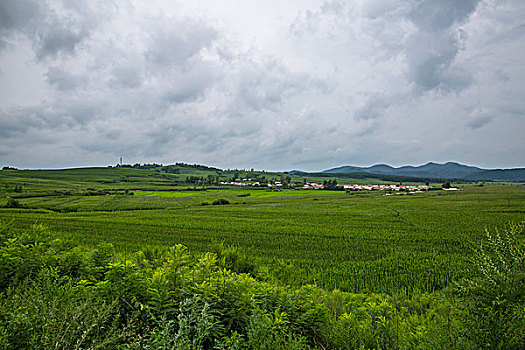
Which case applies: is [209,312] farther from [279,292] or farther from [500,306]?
[500,306]

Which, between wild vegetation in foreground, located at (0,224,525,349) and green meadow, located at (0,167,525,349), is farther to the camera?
green meadow, located at (0,167,525,349)

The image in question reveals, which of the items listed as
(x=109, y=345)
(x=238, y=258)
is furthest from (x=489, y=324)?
(x=238, y=258)

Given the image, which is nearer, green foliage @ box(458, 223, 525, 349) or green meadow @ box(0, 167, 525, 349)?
green foliage @ box(458, 223, 525, 349)

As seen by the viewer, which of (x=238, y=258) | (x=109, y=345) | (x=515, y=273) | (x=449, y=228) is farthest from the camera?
(x=449, y=228)

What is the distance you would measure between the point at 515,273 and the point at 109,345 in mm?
6064

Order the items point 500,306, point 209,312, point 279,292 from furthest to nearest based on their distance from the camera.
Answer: point 279,292, point 209,312, point 500,306

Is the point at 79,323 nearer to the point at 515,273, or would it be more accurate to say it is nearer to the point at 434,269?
the point at 515,273

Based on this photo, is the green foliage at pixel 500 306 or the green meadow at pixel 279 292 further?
the green meadow at pixel 279 292

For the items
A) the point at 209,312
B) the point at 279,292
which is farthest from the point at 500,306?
the point at 209,312

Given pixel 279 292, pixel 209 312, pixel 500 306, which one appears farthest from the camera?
pixel 279 292

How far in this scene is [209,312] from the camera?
443 centimetres

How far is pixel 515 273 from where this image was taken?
395cm

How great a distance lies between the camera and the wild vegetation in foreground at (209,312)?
362 centimetres

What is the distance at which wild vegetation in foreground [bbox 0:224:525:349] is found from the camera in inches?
143
